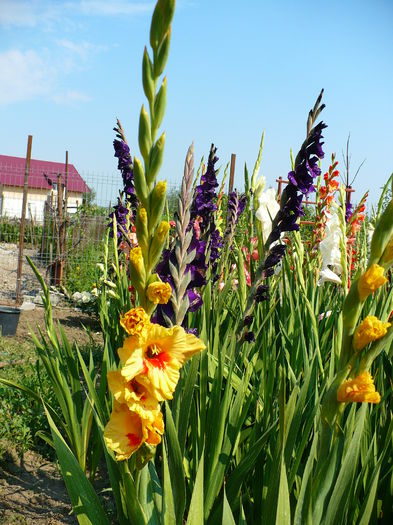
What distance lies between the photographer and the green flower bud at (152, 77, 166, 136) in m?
0.81

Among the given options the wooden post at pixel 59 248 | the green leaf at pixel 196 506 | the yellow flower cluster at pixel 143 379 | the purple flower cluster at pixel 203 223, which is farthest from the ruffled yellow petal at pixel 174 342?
the wooden post at pixel 59 248

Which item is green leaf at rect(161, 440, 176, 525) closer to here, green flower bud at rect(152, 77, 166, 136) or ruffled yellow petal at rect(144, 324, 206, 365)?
ruffled yellow petal at rect(144, 324, 206, 365)

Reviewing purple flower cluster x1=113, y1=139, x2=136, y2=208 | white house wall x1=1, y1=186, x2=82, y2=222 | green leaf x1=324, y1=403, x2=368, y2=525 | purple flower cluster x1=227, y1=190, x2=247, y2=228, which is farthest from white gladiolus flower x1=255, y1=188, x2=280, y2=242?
white house wall x1=1, y1=186, x2=82, y2=222

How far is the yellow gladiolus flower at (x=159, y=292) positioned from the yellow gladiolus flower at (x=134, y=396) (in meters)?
0.13

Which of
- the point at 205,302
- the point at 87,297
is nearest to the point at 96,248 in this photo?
the point at 87,297

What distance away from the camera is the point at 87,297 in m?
7.08

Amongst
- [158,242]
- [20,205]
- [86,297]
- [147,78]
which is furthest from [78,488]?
[20,205]

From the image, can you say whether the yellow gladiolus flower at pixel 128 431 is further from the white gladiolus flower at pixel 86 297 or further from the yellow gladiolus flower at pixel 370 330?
the white gladiolus flower at pixel 86 297

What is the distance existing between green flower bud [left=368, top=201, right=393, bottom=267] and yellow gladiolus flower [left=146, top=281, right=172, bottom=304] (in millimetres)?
315

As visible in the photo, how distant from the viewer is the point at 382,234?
29.2 inches

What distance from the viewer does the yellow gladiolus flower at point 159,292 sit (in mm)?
827

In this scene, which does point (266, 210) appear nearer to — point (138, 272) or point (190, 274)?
point (190, 274)

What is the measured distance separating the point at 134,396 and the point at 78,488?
533mm

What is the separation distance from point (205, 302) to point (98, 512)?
1.07 metres
